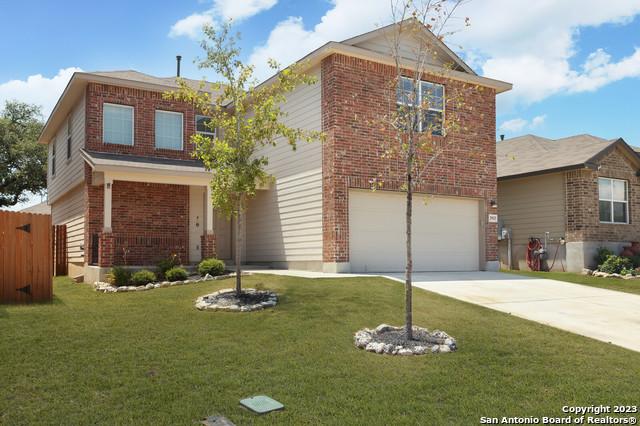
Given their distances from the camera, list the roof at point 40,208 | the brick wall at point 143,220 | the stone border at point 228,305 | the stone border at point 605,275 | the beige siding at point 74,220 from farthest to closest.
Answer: the roof at point 40,208
the beige siding at point 74,220
the stone border at point 605,275
the brick wall at point 143,220
the stone border at point 228,305

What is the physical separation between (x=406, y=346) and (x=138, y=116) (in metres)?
13.5

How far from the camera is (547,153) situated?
2173cm

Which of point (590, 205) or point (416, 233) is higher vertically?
point (590, 205)

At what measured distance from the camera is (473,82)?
17422mm

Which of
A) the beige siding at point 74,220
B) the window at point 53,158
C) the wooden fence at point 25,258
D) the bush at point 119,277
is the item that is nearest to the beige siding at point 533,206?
the bush at point 119,277

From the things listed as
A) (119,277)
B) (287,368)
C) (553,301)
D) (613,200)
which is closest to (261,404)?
(287,368)

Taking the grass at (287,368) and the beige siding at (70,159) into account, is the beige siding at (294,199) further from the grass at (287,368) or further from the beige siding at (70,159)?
the grass at (287,368)

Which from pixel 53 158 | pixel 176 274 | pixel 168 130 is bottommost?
pixel 176 274

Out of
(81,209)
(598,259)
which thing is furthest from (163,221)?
(598,259)

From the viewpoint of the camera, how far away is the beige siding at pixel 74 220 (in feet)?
59.1

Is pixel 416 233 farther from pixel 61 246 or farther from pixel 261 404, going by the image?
pixel 61 246

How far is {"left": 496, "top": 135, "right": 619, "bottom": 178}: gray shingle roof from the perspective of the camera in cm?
1982

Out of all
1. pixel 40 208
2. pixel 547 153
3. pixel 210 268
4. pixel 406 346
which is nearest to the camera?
pixel 406 346

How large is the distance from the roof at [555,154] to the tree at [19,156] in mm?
25683
